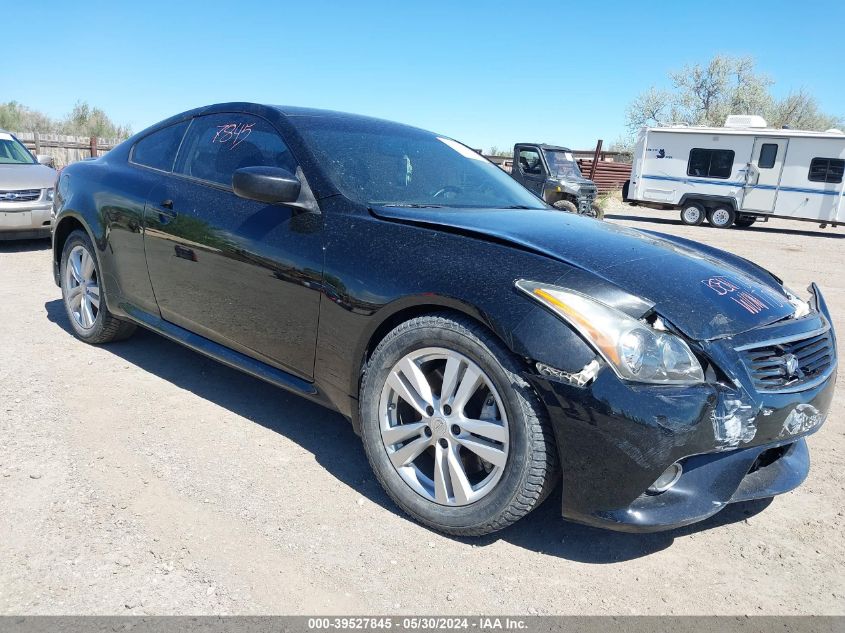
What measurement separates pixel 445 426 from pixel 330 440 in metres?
1.03

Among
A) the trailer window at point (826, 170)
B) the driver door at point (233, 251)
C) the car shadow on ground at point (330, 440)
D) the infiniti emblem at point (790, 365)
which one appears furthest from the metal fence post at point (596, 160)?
the infiniti emblem at point (790, 365)

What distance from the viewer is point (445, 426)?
2.45m

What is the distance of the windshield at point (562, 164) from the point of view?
1574 cm

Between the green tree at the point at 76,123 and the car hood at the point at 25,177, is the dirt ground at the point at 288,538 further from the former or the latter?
the green tree at the point at 76,123

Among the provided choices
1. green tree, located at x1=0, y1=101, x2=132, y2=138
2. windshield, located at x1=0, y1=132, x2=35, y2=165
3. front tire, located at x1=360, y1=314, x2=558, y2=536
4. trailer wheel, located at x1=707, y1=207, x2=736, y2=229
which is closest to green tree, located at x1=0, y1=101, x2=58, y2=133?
green tree, located at x1=0, y1=101, x2=132, y2=138

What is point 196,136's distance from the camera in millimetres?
3703

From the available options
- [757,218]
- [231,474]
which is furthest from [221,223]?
[757,218]

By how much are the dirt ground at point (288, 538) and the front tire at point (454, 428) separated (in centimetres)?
18

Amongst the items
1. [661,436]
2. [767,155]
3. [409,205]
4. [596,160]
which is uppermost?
[767,155]

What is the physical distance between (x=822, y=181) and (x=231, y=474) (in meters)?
18.7

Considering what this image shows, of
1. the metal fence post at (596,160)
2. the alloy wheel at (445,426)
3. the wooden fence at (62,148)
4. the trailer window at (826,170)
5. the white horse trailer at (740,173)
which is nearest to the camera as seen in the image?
the alloy wheel at (445,426)

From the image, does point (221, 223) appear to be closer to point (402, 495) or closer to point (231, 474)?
point (231, 474)

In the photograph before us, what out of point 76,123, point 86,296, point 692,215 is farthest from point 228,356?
point 76,123

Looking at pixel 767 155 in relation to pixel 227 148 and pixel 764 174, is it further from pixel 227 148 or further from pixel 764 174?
pixel 227 148
